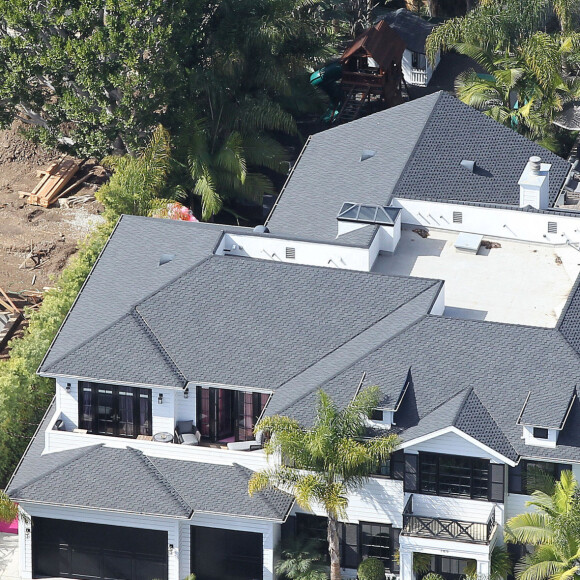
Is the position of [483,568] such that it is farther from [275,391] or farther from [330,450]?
[275,391]

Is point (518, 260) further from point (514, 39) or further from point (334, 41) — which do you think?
point (334, 41)

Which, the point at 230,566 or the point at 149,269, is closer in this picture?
the point at 230,566

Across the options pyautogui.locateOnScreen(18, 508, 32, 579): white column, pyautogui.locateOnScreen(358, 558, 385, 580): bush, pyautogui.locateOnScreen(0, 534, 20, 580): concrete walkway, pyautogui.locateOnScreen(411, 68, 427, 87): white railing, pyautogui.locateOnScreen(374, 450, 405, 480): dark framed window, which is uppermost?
pyautogui.locateOnScreen(411, 68, 427, 87): white railing

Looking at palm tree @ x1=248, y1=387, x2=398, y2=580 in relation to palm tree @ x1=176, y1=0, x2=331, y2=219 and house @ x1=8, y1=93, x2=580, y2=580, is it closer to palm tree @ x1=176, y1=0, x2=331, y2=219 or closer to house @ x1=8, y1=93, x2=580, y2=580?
house @ x1=8, y1=93, x2=580, y2=580

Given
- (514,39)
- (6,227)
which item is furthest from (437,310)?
(6,227)

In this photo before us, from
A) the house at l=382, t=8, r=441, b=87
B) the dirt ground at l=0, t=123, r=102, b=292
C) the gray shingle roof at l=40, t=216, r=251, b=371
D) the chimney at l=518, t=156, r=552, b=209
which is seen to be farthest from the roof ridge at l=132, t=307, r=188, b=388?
the house at l=382, t=8, r=441, b=87

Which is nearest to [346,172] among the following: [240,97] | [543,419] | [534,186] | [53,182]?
[534,186]
